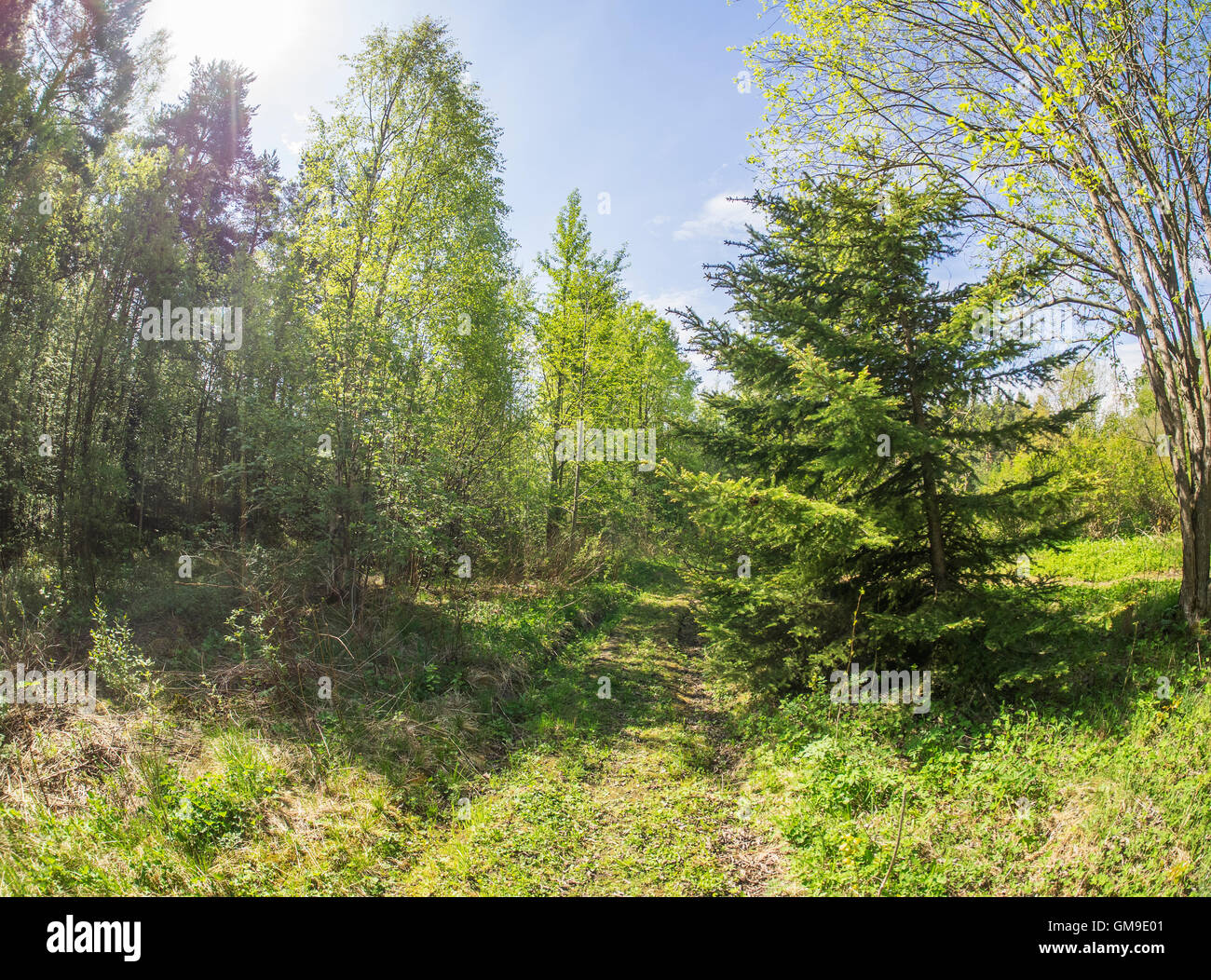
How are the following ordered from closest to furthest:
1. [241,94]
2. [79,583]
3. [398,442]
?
1. [398,442]
2. [79,583]
3. [241,94]

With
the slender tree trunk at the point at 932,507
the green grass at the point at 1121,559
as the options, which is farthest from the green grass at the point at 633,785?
the green grass at the point at 1121,559

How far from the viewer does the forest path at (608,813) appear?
3.76 metres

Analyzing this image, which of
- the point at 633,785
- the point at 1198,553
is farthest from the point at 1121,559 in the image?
the point at 633,785

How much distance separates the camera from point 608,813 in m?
4.63

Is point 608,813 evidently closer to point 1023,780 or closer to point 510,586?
point 1023,780

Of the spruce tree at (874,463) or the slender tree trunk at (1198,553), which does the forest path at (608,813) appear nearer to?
the spruce tree at (874,463)

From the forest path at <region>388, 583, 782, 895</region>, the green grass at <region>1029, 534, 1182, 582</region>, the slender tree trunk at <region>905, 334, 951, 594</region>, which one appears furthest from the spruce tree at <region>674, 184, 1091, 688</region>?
the green grass at <region>1029, 534, 1182, 582</region>

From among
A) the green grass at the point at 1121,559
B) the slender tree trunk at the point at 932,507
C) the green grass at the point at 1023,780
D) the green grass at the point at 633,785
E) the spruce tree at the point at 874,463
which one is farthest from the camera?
the green grass at the point at 1121,559

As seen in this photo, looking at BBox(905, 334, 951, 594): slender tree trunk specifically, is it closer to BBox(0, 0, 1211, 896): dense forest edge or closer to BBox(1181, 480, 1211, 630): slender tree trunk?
BBox(0, 0, 1211, 896): dense forest edge

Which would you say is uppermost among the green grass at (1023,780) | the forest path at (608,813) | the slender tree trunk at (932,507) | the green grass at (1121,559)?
the slender tree trunk at (932,507)

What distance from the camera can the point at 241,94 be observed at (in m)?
22.7
